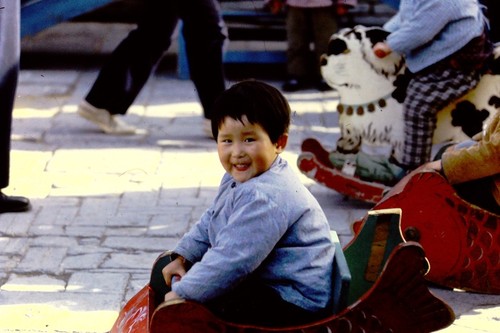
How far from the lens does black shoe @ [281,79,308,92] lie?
7.69 metres

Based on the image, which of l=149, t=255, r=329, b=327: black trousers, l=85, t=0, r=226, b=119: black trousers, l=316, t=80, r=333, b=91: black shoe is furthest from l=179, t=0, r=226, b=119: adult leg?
l=149, t=255, r=329, b=327: black trousers

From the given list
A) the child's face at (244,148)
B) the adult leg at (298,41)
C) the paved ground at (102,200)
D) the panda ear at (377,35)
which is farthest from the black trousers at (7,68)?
the adult leg at (298,41)

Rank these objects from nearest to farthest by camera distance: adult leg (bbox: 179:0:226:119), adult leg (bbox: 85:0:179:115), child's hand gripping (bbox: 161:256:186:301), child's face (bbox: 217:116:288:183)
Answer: child's face (bbox: 217:116:288:183) < child's hand gripping (bbox: 161:256:186:301) < adult leg (bbox: 179:0:226:119) < adult leg (bbox: 85:0:179:115)

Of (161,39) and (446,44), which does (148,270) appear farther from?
(161,39)

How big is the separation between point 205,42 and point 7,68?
159 centimetres

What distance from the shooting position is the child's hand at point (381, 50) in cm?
491

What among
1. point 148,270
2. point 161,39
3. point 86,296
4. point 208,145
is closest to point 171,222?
point 148,270

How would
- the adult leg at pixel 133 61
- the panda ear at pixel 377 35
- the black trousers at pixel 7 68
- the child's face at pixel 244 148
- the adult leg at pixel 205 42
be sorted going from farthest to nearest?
the adult leg at pixel 133 61, the adult leg at pixel 205 42, the panda ear at pixel 377 35, the black trousers at pixel 7 68, the child's face at pixel 244 148

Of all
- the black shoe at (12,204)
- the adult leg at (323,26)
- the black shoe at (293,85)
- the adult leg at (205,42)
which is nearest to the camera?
the black shoe at (12,204)

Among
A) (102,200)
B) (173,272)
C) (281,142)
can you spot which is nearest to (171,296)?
(173,272)

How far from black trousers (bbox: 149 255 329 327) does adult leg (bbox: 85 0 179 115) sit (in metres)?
3.53

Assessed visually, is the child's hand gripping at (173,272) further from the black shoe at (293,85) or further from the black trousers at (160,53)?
the black shoe at (293,85)

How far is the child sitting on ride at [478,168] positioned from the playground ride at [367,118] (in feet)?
3.17

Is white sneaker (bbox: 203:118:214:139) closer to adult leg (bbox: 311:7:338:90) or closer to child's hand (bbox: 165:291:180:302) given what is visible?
adult leg (bbox: 311:7:338:90)
